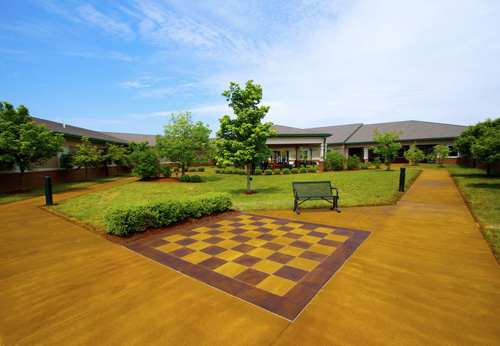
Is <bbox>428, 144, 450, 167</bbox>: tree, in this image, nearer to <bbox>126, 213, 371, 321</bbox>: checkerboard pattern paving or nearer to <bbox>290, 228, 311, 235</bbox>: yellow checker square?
<bbox>290, 228, 311, 235</bbox>: yellow checker square

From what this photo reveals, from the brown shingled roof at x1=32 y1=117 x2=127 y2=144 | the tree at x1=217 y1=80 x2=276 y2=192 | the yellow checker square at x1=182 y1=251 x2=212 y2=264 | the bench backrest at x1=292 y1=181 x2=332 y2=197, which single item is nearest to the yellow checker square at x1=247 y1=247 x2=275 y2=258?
the yellow checker square at x1=182 y1=251 x2=212 y2=264

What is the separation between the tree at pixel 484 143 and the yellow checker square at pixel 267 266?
1371 cm

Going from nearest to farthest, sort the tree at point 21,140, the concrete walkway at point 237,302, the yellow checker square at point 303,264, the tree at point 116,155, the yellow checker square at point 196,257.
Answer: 1. the concrete walkway at point 237,302
2. the yellow checker square at point 303,264
3. the yellow checker square at point 196,257
4. the tree at point 21,140
5. the tree at point 116,155

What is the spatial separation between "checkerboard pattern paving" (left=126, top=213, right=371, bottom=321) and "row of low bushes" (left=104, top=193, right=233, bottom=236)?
567 millimetres

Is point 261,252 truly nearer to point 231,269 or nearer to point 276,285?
point 231,269

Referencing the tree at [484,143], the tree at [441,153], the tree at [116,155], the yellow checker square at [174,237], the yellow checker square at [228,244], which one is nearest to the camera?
the yellow checker square at [228,244]

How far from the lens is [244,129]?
1230 centimetres

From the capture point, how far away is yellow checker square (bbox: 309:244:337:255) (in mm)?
4605

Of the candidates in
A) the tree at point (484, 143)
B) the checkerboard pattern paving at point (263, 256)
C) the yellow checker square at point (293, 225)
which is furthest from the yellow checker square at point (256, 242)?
the tree at point (484, 143)

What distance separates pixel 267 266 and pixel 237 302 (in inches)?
43.0

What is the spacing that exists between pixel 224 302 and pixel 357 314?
5.21 feet

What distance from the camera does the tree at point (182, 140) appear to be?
20281mm

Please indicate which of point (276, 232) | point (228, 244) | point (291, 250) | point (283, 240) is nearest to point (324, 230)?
point (276, 232)

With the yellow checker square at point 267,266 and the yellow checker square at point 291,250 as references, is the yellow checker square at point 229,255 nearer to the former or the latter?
the yellow checker square at point 267,266
